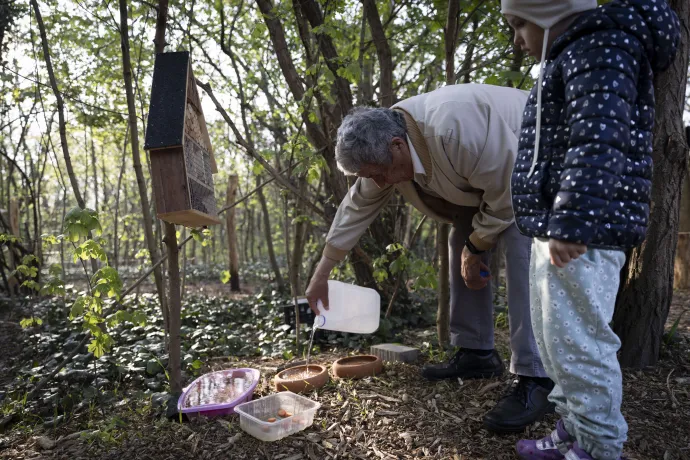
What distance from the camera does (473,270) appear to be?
2316mm

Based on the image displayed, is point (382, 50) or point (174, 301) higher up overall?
point (382, 50)

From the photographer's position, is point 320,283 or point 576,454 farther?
point 320,283

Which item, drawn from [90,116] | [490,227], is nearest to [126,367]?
[490,227]

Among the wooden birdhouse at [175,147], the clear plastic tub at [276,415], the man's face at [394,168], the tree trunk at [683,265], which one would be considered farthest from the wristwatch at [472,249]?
the tree trunk at [683,265]

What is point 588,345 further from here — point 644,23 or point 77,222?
point 77,222

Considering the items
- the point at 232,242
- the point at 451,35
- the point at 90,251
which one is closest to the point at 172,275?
the point at 90,251

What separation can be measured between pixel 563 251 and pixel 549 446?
32.4 inches

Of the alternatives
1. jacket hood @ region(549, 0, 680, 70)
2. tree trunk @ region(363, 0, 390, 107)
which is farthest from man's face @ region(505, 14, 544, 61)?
tree trunk @ region(363, 0, 390, 107)

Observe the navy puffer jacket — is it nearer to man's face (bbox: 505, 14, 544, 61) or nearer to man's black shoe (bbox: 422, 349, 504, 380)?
man's face (bbox: 505, 14, 544, 61)

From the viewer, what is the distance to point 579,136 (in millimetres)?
1331

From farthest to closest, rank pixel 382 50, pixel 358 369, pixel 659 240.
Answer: pixel 382 50
pixel 358 369
pixel 659 240

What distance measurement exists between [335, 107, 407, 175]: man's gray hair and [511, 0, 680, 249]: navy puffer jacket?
661 mm

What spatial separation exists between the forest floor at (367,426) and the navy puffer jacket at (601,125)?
1.02 m

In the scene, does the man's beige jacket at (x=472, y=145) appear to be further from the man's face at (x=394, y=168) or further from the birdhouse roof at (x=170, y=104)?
the birdhouse roof at (x=170, y=104)
